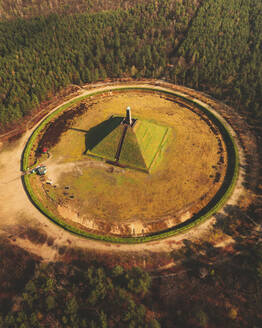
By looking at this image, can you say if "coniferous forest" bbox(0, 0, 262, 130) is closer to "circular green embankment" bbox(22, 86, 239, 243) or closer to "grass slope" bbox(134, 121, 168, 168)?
"circular green embankment" bbox(22, 86, 239, 243)

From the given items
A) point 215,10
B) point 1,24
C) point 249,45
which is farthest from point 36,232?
point 215,10

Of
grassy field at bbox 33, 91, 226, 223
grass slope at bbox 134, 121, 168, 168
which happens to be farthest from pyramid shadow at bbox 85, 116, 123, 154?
grass slope at bbox 134, 121, 168, 168

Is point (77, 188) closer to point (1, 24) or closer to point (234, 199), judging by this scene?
point (234, 199)

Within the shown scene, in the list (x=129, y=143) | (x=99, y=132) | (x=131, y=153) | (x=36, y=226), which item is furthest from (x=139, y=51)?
(x=36, y=226)

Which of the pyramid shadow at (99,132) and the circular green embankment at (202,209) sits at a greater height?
the pyramid shadow at (99,132)

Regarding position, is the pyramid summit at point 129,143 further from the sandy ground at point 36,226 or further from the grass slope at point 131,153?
the sandy ground at point 36,226

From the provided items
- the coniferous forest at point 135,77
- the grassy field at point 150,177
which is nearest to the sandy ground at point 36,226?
the coniferous forest at point 135,77

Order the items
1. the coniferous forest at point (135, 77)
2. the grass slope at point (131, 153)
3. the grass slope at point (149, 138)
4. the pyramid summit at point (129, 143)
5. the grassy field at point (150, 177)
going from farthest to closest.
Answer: the grass slope at point (149, 138) < the pyramid summit at point (129, 143) < the grass slope at point (131, 153) < the grassy field at point (150, 177) < the coniferous forest at point (135, 77)
